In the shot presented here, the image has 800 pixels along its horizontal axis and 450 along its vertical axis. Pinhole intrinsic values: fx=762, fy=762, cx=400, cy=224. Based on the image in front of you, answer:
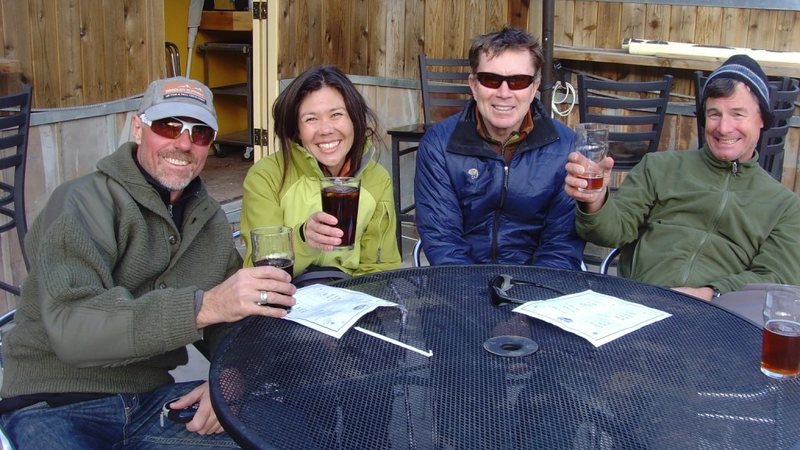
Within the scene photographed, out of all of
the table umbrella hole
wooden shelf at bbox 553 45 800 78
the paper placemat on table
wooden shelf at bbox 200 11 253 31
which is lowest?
the table umbrella hole

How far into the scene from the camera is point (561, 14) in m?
5.52

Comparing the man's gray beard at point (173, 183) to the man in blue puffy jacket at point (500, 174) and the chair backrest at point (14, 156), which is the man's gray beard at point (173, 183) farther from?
the chair backrest at point (14, 156)

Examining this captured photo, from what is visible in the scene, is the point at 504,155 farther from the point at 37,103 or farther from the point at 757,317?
the point at 37,103

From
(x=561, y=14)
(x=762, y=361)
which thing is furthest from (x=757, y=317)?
(x=561, y=14)

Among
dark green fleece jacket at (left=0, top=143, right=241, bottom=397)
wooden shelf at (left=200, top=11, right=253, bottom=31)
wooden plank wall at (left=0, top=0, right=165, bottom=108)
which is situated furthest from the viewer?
wooden shelf at (left=200, top=11, right=253, bottom=31)

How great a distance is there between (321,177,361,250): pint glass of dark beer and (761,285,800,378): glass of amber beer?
1.03 m

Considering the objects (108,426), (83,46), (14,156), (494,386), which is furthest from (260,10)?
(494,386)

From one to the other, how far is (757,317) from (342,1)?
13.0 ft

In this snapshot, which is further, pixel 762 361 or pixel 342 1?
A: pixel 342 1

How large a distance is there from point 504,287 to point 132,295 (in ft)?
3.07

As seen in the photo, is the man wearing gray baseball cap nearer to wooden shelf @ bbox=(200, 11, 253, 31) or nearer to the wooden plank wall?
the wooden plank wall

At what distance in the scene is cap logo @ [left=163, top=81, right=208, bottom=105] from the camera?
1998 millimetres

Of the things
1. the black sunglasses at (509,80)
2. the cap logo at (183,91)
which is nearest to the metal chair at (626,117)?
the black sunglasses at (509,80)

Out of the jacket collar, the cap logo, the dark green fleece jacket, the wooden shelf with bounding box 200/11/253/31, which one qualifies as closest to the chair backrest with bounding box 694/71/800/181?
the jacket collar
